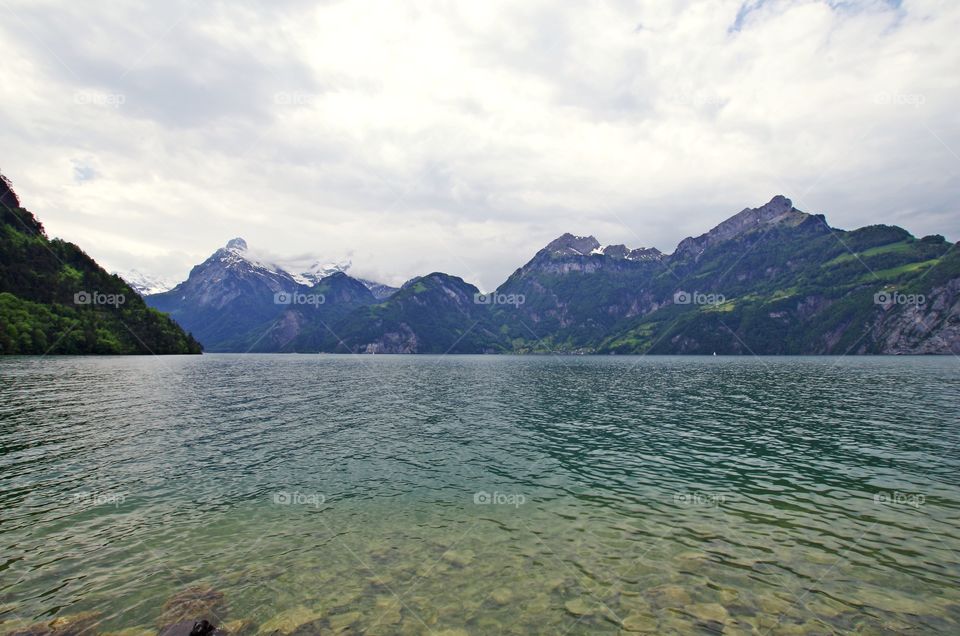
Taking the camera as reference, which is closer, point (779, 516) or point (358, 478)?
point (779, 516)

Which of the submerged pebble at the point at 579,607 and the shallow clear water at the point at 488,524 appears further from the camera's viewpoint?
the shallow clear water at the point at 488,524

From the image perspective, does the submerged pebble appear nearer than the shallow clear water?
Yes

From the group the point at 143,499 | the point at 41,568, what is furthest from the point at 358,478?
the point at 41,568

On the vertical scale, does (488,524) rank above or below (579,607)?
below

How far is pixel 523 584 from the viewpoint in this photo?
19.8 metres

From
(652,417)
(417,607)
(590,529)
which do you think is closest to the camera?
(417,607)

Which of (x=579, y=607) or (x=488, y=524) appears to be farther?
(x=488, y=524)

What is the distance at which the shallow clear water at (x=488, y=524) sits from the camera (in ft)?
58.1

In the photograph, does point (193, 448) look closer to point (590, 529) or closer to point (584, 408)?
point (590, 529)

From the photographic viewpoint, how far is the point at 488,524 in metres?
26.7

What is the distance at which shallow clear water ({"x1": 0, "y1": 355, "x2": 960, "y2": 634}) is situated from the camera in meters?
17.7

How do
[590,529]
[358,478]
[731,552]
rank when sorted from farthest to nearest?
1. [358,478]
2. [590,529]
3. [731,552]

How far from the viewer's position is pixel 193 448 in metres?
43.9

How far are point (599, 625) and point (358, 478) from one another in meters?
24.6
